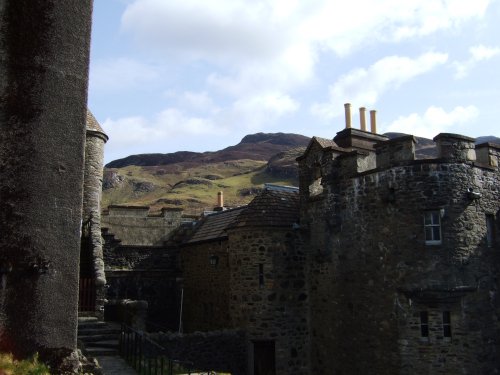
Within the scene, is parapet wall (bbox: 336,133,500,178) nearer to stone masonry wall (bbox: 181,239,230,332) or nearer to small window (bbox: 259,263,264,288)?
small window (bbox: 259,263,264,288)

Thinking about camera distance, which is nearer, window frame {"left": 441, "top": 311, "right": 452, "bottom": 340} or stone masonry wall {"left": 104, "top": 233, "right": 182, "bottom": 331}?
window frame {"left": 441, "top": 311, "right": 452, "bottom": 340}

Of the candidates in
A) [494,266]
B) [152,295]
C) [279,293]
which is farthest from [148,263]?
[494,266]

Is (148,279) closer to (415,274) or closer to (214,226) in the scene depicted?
(214,226)

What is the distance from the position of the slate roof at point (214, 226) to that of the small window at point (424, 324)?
8.38 meters

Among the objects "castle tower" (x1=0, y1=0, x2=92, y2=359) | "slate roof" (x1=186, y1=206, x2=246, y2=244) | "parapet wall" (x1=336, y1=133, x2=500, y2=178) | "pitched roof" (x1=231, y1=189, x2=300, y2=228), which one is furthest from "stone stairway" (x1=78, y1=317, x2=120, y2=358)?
"parapet wall" (x1=336, y1=133, x2=500, y2=178)

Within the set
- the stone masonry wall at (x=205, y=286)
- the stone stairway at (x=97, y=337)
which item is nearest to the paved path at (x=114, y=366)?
the stone stairway at (x=97, y=337)

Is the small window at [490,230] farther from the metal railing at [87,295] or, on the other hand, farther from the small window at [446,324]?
the metal railing at [87,295]

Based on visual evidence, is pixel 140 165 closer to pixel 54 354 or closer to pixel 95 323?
pixel 95 323

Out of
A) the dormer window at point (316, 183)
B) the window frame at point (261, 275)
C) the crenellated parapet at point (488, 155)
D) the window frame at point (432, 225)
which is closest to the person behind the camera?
the window frame at point (432, 225)

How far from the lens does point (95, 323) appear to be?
15047 mm

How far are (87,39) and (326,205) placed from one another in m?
10.5

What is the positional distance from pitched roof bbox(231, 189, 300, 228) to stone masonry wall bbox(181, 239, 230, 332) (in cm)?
223

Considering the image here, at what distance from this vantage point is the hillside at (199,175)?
7625cm

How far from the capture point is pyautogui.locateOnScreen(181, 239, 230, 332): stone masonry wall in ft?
64.6
